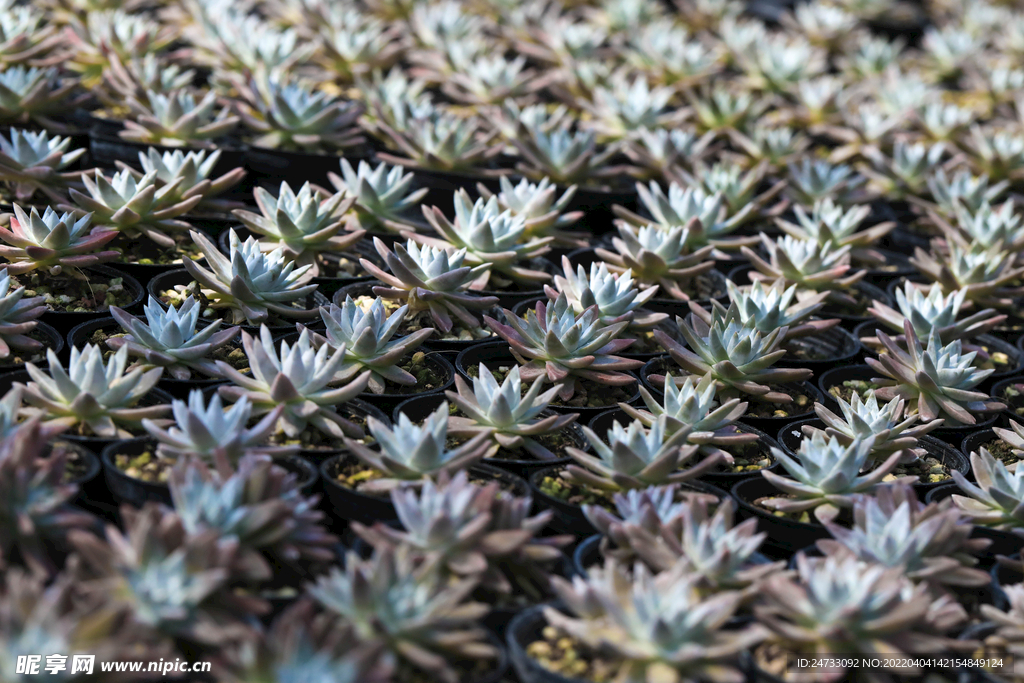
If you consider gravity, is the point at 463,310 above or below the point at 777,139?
below

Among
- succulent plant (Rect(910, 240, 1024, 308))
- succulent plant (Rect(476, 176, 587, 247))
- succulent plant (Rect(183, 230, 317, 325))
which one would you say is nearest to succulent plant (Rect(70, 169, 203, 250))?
succulent plant (Rect(183, 230, 317, 325))

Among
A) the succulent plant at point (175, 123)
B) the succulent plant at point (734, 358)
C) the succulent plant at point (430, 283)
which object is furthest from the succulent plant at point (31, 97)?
the succulent plant at point (734, 358)

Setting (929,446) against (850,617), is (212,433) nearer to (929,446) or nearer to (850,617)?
(850,617)

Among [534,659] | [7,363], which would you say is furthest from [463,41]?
[534,659]

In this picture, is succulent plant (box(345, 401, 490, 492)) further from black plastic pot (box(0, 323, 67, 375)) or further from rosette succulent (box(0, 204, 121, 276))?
rosette succulent (box(0, 204, 121, 276))

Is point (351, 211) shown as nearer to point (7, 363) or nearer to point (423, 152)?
point (423, 152)

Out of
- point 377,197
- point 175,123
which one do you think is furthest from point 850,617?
point 175,123

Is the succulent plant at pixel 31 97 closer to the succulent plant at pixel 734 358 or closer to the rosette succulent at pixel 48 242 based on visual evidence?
the rosette succulent at pixel 48 242
